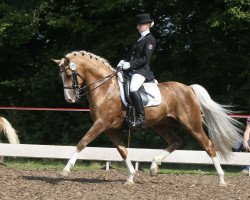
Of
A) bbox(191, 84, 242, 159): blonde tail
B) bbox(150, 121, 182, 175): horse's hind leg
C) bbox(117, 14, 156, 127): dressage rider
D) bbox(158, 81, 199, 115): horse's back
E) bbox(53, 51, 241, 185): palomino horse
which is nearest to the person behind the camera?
bbox(53, 51, 241, 185): palomino horse

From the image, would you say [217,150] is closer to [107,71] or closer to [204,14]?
[107,71]

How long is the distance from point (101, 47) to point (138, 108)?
10.1 meters

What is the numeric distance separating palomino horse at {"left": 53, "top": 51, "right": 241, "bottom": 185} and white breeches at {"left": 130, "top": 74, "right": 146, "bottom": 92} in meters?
0.28

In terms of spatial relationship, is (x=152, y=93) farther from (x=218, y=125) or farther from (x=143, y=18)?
(x=218, y=125)

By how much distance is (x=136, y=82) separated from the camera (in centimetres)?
939

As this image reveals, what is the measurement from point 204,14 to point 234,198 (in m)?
12.5

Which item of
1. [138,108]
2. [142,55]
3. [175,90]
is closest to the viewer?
[138,108]

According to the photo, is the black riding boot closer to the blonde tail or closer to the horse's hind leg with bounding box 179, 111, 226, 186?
the horse's hind leg with bounding box 179, 111, 226, 186

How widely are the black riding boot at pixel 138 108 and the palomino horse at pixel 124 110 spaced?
0.20 metres

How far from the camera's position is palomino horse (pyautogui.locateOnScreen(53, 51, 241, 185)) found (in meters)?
9.22

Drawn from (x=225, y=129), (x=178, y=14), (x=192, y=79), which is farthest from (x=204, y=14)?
(x=225, y=129)

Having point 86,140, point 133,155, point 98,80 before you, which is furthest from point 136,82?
point 133,155

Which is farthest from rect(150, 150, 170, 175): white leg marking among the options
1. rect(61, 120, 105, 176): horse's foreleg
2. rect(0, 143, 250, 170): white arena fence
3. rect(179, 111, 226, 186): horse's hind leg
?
rect(0, 143, 250, 170): white arena fence

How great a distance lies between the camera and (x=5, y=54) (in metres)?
21.1
